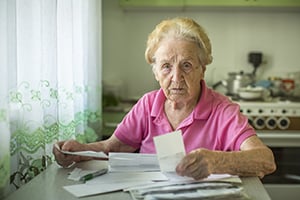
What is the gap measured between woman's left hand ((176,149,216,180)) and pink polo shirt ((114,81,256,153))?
25cm

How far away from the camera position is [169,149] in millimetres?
1008

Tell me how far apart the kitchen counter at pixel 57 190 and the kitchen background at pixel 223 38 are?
1936mm

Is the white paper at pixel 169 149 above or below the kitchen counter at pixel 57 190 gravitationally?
above

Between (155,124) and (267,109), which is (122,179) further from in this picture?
(267,109)

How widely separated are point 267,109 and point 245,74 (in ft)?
1.73

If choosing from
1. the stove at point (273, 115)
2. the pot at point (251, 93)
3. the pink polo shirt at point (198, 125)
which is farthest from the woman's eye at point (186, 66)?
the pot at point (251, 93)

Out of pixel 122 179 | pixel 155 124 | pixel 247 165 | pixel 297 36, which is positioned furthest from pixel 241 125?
pixel 297 36

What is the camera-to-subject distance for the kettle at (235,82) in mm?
2884

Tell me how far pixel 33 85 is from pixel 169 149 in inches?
20.6

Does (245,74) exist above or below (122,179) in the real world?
above

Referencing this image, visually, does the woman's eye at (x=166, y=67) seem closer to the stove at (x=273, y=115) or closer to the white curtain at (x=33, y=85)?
the white curtain at (x=33, y=85)

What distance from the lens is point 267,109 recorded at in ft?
8.49

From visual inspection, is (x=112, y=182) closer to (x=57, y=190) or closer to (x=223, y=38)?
(x=57, y=190)

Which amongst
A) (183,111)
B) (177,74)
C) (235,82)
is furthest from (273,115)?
(177,74)
